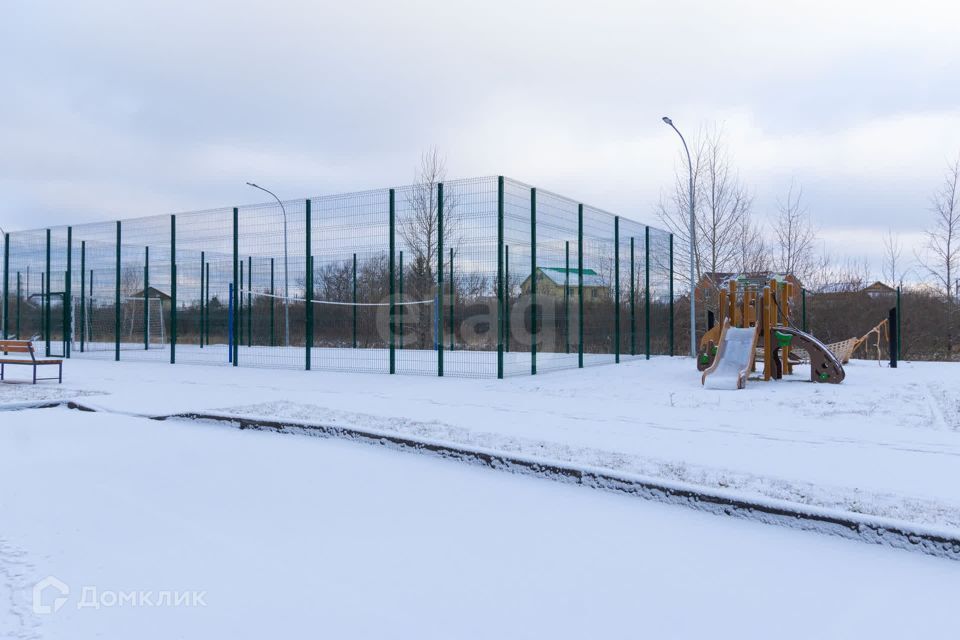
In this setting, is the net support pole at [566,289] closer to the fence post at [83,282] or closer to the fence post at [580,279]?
the fence post at [580,279]

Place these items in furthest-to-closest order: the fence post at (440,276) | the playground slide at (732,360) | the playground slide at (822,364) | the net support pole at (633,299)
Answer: the net support pole at (633,299) → the fence post at (440,276) → the playground slide at (822,364) → the playground slide at (732,360)

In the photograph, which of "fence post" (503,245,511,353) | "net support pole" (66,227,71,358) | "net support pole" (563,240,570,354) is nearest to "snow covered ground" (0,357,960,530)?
"fence post" (503,245,511,353)

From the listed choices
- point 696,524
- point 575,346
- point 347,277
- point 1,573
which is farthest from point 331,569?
point 347,277

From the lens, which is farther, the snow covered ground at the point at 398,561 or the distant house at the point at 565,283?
the distant house at the point at 565,283

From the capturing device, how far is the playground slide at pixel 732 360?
11.8 m

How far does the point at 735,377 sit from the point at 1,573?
10704 millimetres

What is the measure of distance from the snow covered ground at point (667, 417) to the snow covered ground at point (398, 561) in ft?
2.36

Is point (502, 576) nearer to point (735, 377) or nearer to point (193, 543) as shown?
point (193, 543)

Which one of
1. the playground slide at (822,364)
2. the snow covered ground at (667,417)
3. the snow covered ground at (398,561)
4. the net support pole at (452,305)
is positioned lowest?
the snow covered ground at (398,561)

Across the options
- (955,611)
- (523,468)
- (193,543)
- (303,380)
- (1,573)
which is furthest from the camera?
(303,380)

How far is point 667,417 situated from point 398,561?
16.7 feet

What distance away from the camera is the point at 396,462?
19.6ft

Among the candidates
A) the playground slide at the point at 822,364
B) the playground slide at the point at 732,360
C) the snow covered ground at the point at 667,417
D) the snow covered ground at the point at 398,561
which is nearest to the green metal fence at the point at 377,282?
the snow covered ground at the point at 667,417

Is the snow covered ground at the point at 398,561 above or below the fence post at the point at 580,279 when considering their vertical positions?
below
